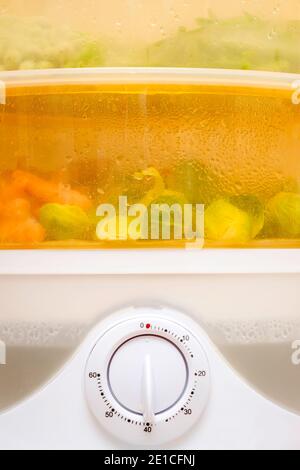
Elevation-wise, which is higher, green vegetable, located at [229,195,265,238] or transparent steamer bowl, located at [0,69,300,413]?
green vegetable, located at [229,195,265,238]

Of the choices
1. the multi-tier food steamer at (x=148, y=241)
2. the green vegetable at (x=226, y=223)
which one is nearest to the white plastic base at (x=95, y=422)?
the multi-tier food steamer at (x=148, y=241)

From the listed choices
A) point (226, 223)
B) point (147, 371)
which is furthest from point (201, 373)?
point (226, 223)

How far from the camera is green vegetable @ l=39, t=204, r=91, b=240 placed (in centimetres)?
66

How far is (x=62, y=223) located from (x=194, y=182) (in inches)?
6.1

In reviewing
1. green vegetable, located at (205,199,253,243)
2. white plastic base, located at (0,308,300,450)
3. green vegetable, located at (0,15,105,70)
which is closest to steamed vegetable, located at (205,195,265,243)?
green vegetable, located at (205,199,253,243)

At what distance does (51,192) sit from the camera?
0.66 meters

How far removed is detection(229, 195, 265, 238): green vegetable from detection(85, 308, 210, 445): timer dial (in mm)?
143

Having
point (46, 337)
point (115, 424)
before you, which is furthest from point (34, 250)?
point (115, 424)

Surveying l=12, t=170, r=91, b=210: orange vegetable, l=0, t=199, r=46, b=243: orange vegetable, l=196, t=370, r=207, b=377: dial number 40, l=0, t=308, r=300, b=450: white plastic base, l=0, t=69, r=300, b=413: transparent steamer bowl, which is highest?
l=12, t=170, r=91, b=210: orange vegetable

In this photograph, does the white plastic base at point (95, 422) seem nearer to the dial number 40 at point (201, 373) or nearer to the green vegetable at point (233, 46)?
the dial number 40 at point (201, 373)

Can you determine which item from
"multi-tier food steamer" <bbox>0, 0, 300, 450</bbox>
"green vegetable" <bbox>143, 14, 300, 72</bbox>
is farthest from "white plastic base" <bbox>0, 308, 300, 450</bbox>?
"green vegetable" <bbox>143, 14, 300, 72</bbox>

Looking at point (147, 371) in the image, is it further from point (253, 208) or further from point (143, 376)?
point (253, 208)

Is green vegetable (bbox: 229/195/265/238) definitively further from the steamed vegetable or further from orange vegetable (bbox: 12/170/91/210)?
orange vegetable (bbox: 12/170/91/210)
